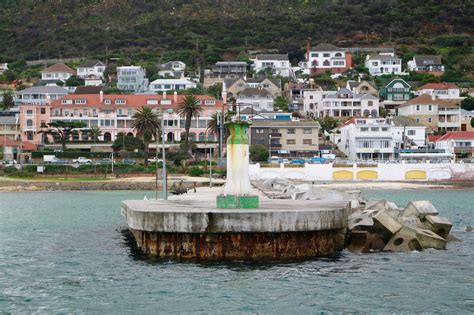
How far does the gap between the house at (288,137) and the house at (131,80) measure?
44.3m

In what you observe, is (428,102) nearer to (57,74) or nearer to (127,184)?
(127,184)

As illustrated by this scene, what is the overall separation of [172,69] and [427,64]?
44888mm

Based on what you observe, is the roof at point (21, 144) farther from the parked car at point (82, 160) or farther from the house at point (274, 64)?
the house at point (274, 64)

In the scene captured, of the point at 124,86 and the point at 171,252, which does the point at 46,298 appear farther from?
the point at 124,86

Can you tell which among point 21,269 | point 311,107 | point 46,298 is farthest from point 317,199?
point 311,107

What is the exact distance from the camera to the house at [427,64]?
15162 cm

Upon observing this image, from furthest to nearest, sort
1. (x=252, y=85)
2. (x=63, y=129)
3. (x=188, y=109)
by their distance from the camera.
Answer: (x=252, y=85), (x=63, y=129), (x=188, y=109)

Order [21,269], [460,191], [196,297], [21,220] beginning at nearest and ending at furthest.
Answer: [196,297]
[21,269]
[21,220]
[460,191]

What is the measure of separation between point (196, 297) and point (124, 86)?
122m

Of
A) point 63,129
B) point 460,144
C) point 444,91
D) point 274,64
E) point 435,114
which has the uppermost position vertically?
point 274,64

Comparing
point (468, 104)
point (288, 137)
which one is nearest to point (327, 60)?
point (468, 104)

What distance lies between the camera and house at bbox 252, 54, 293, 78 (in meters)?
158

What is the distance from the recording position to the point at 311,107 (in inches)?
5059

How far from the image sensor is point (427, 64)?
501 ft
